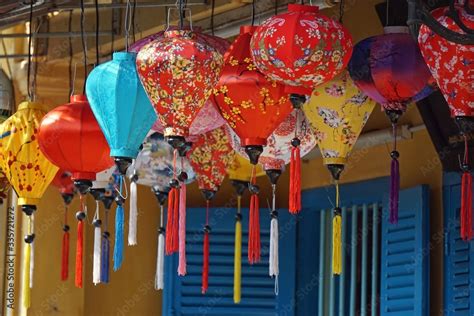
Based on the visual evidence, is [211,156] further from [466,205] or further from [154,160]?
[466,205]

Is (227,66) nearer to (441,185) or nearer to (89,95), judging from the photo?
(89,95)

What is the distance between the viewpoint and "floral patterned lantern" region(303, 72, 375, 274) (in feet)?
21.5

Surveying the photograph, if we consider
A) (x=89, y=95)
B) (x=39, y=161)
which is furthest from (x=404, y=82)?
(x=39, y=161)

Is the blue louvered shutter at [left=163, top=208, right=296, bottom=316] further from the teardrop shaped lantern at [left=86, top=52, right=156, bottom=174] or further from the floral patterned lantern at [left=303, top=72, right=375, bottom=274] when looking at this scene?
the teardrop shaped lantern at [left=86, top=52, right=156, bottom=174]

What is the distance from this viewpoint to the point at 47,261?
916 cm

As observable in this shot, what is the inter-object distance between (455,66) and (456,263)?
218 centimetres

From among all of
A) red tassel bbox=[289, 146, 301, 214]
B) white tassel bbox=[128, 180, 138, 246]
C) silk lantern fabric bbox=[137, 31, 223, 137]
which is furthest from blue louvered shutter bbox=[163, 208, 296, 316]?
silk lantern fabric bbox=[137, 31, 223, 137]

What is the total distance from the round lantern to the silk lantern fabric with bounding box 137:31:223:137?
21cm

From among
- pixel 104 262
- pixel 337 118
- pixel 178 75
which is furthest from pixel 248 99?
pixel 104 262

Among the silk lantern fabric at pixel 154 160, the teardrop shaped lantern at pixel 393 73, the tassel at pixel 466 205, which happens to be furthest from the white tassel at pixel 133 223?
the tassel at pixel 466 205

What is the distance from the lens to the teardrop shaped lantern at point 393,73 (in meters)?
6.33

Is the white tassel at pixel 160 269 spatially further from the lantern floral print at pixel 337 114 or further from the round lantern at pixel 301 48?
the round lantern at pixel 301 48

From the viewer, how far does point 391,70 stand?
249 inches

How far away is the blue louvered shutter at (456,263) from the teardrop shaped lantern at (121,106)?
1909 mm
